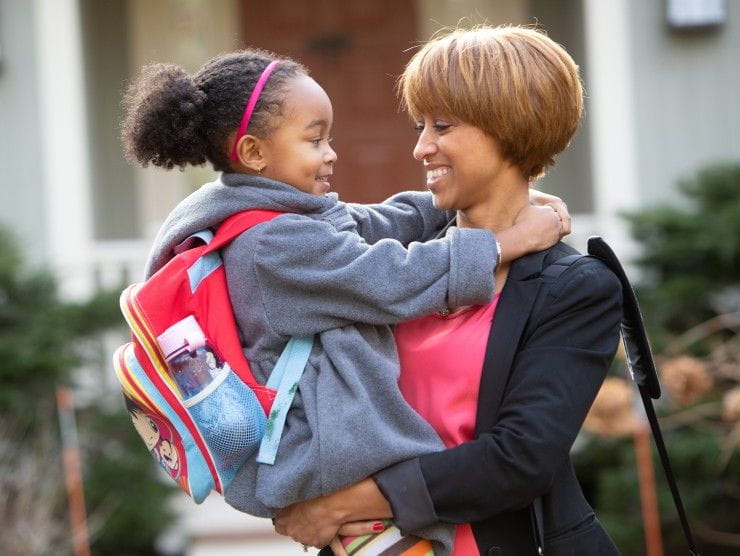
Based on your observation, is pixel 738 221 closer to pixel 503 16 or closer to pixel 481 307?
pixel 503 16

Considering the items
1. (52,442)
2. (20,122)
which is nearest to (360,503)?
(52,442)

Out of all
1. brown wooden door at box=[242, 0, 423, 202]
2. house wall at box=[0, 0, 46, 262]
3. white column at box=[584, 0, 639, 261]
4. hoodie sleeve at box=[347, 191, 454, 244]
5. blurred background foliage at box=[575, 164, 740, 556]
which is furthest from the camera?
brown wooden door at box=[242, 0, 423, 202]

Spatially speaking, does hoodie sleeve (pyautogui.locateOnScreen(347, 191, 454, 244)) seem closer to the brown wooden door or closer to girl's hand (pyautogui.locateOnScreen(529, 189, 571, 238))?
girl's hand (pyautogui.locateOnScreen(529, 189, 571, 238))

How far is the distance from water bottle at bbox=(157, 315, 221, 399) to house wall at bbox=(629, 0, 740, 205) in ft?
19.2

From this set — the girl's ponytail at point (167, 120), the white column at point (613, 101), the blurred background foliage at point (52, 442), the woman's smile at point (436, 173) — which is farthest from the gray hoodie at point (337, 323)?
the white column at point (613, 101)

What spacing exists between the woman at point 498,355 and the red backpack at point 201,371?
0.17 meters

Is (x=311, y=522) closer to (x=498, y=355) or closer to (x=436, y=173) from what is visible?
(x=498, y=355)

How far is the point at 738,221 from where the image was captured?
22.4 ft

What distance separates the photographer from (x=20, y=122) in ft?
26.7

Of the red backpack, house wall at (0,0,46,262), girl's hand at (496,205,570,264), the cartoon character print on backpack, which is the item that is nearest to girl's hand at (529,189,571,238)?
girl's hand at (496,205,570,264)

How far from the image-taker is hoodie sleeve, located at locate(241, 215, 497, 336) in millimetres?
2328

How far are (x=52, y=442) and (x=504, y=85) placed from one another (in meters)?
5.07

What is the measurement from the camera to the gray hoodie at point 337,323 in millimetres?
2307

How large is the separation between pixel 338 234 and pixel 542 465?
0.54m
